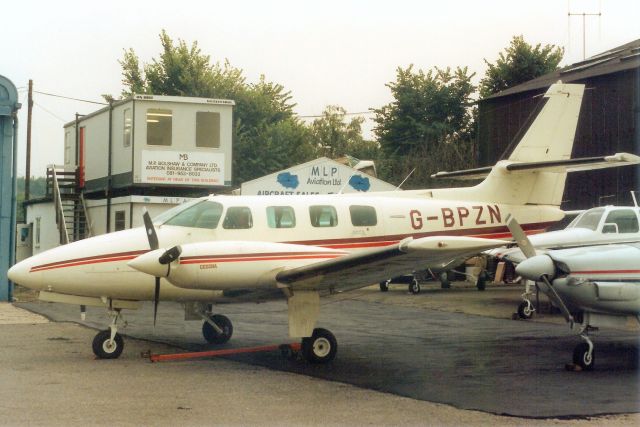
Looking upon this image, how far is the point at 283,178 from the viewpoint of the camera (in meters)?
30.2

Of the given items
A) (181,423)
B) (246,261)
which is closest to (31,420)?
(181,423)

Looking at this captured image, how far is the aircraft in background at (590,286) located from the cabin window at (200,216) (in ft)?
14.0

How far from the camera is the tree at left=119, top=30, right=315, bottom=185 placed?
58.9m

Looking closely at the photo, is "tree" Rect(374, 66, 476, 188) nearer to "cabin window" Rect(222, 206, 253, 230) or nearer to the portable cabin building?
the portable cabin building

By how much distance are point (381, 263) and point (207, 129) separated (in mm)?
18506

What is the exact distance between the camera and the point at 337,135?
9106 centimetres

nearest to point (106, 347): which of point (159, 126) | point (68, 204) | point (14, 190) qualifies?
point (14, 190)

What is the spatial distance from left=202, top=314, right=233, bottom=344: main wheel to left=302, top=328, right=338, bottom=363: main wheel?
2.60m

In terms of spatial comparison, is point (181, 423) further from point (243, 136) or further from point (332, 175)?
point (243, 136)

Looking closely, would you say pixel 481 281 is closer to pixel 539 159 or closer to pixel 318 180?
pixel 318 180

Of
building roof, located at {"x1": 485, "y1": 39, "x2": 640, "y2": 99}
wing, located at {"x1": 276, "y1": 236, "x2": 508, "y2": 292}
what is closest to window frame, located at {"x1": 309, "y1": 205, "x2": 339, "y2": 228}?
wing, located at {"x1": 276, "y1": 236, "x2": 508, "y2": 292}

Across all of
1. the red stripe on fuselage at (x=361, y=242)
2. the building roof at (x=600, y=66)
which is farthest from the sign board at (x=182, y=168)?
the red stripe on fuselage at (x=361, y=242)

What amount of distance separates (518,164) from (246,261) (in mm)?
5580

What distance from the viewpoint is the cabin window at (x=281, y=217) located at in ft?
41.7
